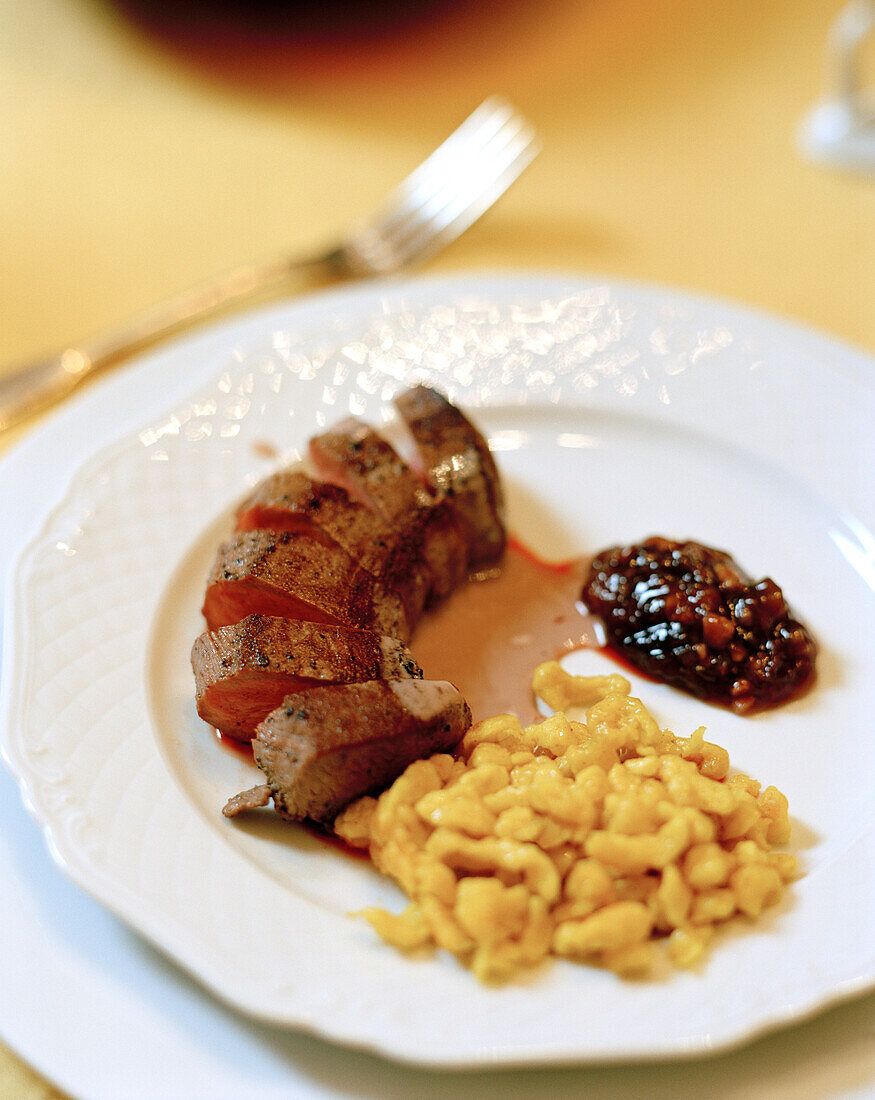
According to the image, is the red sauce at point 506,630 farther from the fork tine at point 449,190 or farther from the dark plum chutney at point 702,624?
the fork tine at point 449,190

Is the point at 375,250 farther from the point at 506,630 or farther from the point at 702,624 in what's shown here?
the point at 702,624

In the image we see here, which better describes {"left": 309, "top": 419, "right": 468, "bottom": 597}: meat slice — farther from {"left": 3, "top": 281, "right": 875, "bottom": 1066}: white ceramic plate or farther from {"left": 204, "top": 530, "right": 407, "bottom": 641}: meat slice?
{"left": 3, "top": 281, "right": 875, "bottom": 1066}: white ceramic plate

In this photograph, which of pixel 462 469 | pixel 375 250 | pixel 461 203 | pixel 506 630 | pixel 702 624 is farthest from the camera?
pixel 461 203

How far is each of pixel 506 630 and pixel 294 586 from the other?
0.74m

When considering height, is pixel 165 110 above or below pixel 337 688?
above

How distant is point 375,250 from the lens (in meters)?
4.83

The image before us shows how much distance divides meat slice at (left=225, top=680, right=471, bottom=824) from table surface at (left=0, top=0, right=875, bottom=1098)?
2.01m

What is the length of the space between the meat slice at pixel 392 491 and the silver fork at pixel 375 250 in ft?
4.55

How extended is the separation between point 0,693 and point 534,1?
19.7ft

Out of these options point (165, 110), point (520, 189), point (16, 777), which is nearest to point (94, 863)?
point (16, 777)

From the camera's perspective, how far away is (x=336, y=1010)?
210 cm

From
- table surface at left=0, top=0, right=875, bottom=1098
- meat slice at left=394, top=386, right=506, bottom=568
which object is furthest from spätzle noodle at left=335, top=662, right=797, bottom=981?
table surface at left=0, top=0, right=875, bottom=1098

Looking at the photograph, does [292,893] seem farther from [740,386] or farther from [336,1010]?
[740,386]

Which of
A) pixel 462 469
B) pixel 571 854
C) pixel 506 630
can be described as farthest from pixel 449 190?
pixel 571 854
